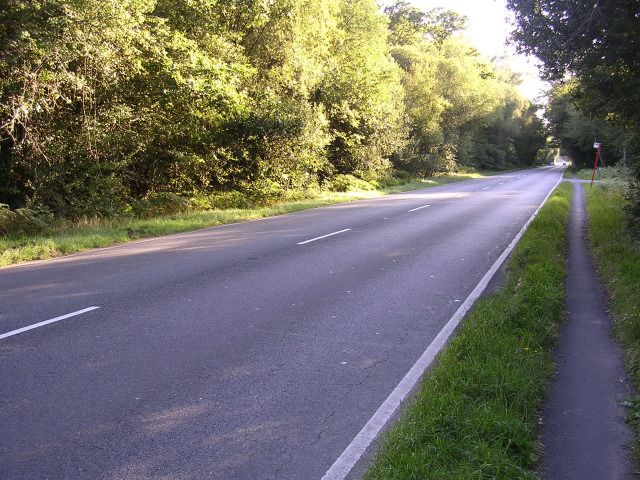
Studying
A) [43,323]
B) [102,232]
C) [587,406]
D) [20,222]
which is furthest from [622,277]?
[20,222]

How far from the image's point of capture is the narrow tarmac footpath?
368 cm

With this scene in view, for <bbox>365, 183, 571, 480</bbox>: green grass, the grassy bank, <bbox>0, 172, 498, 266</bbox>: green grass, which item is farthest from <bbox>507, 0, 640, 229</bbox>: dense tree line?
<bbox>0, 172, 498, 266</bbox>: green grass

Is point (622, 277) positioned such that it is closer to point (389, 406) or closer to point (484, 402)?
point (484, 402)

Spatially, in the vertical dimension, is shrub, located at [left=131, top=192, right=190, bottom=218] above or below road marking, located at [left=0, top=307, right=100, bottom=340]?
above

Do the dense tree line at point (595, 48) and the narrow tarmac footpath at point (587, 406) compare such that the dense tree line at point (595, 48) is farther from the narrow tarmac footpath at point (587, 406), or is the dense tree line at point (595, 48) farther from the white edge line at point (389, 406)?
the white edge line at point (389, 406)

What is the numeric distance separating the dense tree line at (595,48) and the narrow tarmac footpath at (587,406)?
19.1 feet

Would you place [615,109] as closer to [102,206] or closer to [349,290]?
[349,290]

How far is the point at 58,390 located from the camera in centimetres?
447

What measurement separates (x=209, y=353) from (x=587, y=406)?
11.4 ft

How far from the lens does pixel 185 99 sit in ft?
59.9

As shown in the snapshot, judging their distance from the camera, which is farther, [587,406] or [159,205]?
[159,205]

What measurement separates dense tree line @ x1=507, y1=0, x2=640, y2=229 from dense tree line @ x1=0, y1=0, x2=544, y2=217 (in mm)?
10091

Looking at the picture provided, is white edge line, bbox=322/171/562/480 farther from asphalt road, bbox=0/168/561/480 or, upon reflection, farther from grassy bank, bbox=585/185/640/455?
grassy bank, bbox=585/185/640/455

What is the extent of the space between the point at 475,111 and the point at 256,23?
39.2 m
